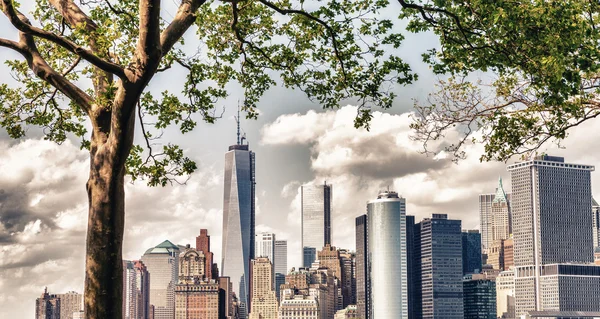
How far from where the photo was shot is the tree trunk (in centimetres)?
1466

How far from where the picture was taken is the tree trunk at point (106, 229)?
14.7 m

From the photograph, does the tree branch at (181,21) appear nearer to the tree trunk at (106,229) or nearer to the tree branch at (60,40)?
the tree branch at (60,40)

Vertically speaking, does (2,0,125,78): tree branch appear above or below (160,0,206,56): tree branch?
below

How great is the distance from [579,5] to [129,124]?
719cm

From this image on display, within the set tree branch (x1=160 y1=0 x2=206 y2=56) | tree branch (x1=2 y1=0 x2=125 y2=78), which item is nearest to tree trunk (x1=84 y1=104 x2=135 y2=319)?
tree branch (x1=2 y1=0 x2=125 y2=78)

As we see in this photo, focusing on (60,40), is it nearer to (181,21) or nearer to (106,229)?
(181,21)

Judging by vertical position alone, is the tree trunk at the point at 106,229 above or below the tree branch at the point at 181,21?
below

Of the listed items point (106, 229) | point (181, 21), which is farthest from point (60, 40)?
point (106, 229)

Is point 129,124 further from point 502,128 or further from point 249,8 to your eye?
point 502,128

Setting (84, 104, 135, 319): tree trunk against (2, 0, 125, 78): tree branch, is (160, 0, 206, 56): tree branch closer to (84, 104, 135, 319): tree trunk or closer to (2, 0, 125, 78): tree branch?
(2, 0, 125, 78): tree branch

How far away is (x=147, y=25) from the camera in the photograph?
14688 mm

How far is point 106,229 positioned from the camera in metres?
14.8

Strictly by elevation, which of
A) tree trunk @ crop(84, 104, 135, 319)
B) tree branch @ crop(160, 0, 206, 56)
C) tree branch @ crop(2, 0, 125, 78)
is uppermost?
tree branch @ crop(160, 0, 206, 56)

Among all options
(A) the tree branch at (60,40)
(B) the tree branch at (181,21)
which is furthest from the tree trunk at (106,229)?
(B) the tree branch at (181,21)
